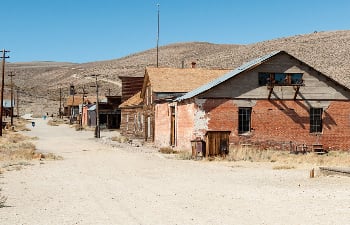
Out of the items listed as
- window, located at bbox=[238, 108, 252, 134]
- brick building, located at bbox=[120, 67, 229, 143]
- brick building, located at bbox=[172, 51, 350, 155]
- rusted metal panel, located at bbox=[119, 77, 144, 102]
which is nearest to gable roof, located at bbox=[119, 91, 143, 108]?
brick building, located at bbox=[120, 67, 229, 143]

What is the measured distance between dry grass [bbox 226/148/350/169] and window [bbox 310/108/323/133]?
2464 mm

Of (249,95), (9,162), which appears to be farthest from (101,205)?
(249,95)

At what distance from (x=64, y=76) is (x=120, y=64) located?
22.0 metres

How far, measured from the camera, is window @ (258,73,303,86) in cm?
2430

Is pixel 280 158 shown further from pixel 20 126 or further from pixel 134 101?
pixel 20 126

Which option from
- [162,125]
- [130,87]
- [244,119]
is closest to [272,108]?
[244,119]

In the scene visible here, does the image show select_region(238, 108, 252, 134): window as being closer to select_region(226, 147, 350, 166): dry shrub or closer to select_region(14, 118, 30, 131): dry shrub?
select_region(226, 147, 350, 166): dry shrub

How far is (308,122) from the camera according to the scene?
24.7 meters

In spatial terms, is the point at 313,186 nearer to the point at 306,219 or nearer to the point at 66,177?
the point at 306,219

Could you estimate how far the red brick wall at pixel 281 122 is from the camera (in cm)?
2372

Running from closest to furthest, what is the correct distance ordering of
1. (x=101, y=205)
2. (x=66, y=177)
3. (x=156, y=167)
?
(x=101, y=205)
(x=66, y=177)
(x=156, y=167)

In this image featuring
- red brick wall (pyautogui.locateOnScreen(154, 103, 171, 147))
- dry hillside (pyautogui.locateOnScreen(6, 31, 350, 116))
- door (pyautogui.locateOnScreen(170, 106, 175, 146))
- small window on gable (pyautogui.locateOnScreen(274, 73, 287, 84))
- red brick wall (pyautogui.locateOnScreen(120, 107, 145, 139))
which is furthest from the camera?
dry hillside (pyautogui.locateOnScreen(6, 31, 350, 116))

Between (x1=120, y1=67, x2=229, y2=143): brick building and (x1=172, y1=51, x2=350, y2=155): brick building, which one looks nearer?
(x1=172, y1=51, x2=350, y2=155): brick building

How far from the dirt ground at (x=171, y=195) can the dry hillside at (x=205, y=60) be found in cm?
4602
